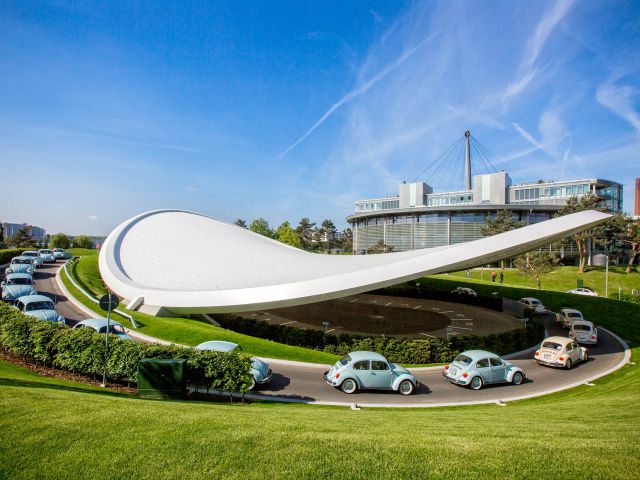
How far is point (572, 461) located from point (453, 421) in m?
3.36

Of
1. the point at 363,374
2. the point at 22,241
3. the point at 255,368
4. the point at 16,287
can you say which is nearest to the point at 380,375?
the point at 363,374

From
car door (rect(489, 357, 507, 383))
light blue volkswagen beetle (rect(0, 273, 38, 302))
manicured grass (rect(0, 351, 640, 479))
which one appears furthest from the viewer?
light blue volkswagen beetle (rect(0, 273, 38, 302))

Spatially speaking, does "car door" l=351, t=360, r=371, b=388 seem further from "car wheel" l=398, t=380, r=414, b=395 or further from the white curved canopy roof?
the white curved canopy roof

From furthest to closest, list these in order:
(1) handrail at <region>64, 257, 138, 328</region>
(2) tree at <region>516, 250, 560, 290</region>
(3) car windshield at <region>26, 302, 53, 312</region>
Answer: (2) tree at <region>516, 250, 560, 290</region>
(1) handrail at <region>64, 257, 138, 328</region>
(3) car windshield at <region>26, 302, 53, 312</region>

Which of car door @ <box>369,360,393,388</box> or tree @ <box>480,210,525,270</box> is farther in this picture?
tree @ <box>480,210,525,270</box>

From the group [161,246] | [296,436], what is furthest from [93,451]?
[161,246]

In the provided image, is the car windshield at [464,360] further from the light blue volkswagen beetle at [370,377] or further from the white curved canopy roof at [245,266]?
the white curved canopy roof at [245,266]

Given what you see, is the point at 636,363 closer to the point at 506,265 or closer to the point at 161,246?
the point at 161,246

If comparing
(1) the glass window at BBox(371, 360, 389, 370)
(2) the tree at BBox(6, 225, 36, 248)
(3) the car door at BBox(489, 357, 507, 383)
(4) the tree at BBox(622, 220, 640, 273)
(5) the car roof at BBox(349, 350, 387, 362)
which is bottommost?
(3) the car door at BBox(489, 357, 507, 383)

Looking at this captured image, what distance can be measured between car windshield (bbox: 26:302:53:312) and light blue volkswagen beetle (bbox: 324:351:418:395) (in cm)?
1618

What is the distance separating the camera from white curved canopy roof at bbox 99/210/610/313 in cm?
1466

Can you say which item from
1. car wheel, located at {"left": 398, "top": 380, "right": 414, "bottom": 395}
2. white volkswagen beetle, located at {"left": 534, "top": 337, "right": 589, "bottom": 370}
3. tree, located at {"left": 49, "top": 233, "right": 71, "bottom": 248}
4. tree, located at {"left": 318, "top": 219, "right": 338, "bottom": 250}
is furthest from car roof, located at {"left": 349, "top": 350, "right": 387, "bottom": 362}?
tree, located at {"left": 318, "top": 219, "right": 338, "bottom": 250}

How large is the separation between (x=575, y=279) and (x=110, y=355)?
63.4 meters

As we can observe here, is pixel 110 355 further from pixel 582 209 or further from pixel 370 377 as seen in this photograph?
pixel 582 209
